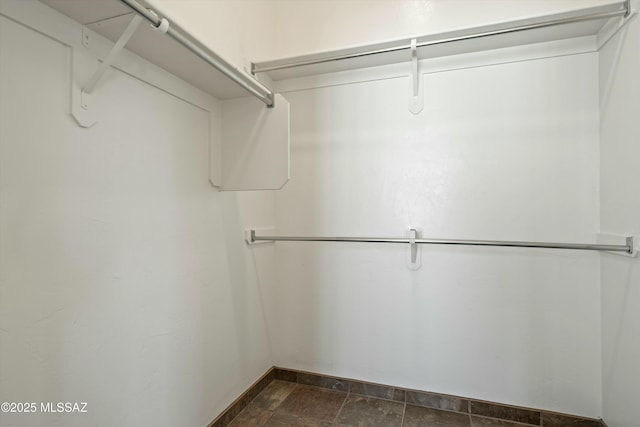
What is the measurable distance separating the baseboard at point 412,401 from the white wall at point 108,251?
0.21m

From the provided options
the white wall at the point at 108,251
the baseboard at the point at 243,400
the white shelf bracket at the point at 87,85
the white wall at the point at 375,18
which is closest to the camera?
the white wall at the point at 108,251

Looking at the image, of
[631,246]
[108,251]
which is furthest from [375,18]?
[108,251]

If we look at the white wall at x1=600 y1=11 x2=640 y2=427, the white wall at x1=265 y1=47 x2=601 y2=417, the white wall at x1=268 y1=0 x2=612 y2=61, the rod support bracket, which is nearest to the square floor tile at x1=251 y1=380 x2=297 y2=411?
the white wall at x1=265 y1=47 x2=601 y2=417

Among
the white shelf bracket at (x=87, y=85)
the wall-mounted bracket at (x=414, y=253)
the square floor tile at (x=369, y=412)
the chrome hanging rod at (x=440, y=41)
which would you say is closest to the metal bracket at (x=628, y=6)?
the chrome hanging rod at (x=440, y=41)

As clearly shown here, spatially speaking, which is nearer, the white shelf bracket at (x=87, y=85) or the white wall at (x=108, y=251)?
the white wall at (x=108, y=251)

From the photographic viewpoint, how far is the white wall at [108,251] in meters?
0.78

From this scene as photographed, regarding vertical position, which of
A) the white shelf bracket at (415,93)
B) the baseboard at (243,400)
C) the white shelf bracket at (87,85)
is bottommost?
the baseboard at (243,400)

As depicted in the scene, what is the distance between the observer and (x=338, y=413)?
1693mm

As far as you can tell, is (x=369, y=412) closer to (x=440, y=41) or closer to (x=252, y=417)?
(x=252, y=417)

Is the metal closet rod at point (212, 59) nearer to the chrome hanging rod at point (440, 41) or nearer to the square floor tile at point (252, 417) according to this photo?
the chrome hanging rod at point (440, 41)

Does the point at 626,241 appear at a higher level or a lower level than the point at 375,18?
lower

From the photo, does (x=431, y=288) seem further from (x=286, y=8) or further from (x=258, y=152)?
(x=286, y=8)

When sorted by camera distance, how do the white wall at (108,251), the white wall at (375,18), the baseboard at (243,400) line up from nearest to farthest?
the white wall at (108,251) → the baseboard at (243,400) → the white wall at (375,18)

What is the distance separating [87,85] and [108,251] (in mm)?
521
